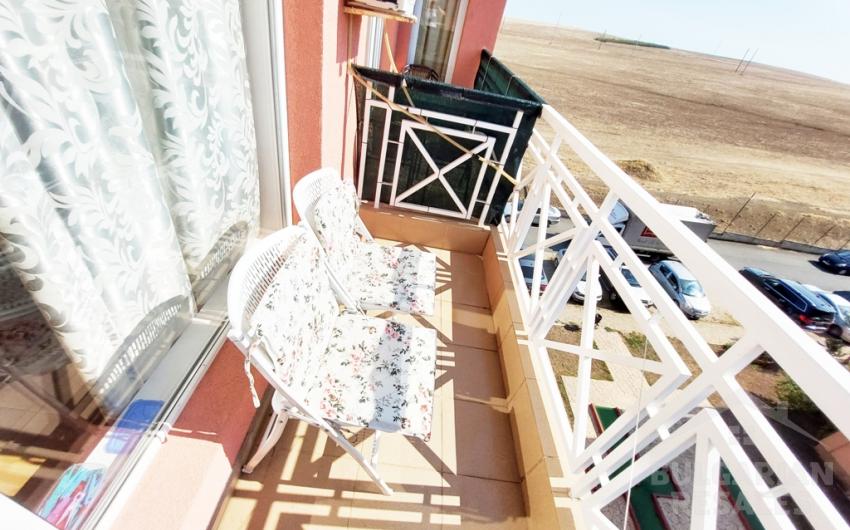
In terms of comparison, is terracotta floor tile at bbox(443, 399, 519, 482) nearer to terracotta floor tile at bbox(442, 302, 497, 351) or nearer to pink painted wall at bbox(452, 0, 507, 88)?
terracotta floor tile at bbox(442, 302, 497, 351)

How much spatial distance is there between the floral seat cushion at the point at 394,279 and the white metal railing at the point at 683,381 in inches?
25.3

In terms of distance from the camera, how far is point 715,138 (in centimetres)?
2267

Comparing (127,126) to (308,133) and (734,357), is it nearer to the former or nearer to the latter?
(308,133)

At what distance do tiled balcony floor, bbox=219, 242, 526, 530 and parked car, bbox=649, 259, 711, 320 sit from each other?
8.78 metres

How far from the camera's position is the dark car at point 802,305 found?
9.04 metres

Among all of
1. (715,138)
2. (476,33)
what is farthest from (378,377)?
(715,138)

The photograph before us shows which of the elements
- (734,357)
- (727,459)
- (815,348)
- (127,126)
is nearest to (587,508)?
(727,459)

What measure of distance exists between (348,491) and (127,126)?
142 centimetres

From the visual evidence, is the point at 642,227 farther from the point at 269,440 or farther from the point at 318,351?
the point at 269,440

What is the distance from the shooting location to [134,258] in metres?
0.88

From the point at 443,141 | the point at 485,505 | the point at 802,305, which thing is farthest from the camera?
the point at 802,305

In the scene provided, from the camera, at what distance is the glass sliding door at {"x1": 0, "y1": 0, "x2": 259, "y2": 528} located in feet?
1.98

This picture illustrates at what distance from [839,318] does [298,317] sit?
14523 millimetres

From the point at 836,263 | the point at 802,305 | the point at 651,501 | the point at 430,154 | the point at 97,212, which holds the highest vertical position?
the point at 97,212
